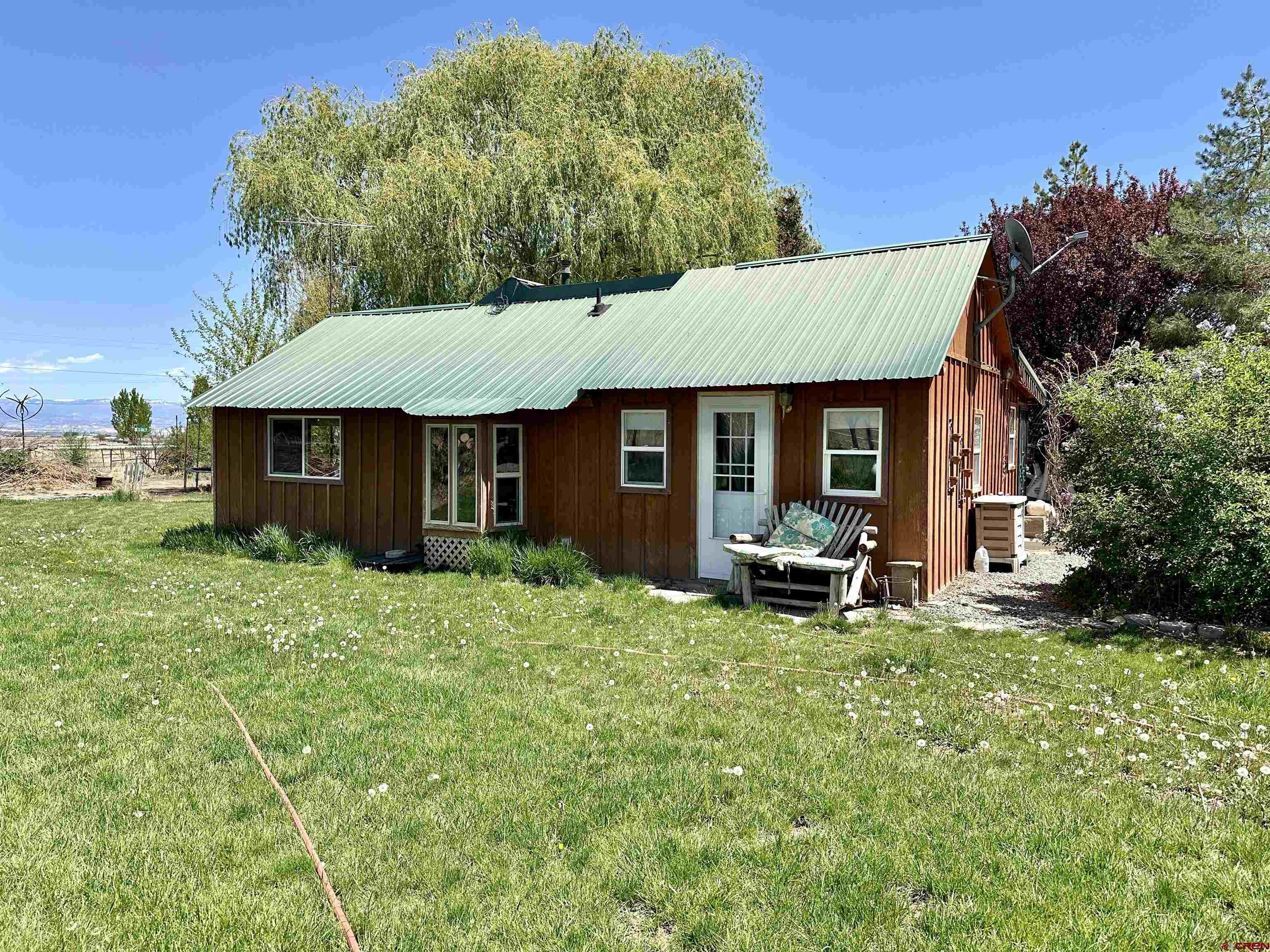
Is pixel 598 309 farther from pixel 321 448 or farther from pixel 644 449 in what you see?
pixel 321 448

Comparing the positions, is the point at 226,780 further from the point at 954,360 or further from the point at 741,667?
the point at 954,360

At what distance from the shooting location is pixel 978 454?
12.6m

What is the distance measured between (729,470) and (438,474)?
14.1ft

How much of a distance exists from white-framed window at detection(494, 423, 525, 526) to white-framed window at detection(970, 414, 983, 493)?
631 centimetres

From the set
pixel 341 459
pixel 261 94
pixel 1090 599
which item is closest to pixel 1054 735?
pixel 1090 599

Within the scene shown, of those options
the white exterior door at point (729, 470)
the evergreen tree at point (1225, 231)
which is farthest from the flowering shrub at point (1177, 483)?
the evergreen tree at point (1225, 231)

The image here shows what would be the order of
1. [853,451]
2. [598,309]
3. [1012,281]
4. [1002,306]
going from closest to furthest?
[853,451] → [1012,281] → [1002,306] → [598,309]

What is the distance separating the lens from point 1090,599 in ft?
30.0

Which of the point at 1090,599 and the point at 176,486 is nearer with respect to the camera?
the point at 1090,599

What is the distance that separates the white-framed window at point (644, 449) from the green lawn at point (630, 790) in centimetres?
381

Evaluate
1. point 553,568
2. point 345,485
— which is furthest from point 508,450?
point 345,485

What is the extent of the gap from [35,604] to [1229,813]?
1006cm

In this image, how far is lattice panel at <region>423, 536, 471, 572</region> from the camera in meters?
12.1

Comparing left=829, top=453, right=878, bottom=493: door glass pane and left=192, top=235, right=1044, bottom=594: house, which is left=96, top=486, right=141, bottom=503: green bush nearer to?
left=192, top=235, right=1044, bottom=594: house
